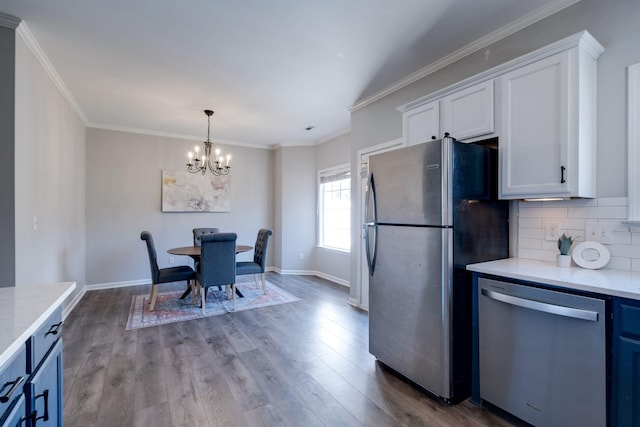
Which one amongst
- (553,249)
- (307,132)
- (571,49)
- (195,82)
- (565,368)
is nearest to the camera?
(565,368)

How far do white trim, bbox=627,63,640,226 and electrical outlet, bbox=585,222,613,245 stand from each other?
5.1 inches

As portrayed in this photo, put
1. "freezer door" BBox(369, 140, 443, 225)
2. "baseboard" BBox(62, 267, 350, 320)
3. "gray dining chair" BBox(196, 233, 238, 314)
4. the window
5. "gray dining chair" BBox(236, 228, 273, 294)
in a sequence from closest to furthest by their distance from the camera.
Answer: "freezer door" BBox(369, 140, 443, 225), "gray dining chair" BBox(196, 233, 238, 314), "baseboard" BBox(62, 267, 350, 320), "gray dining chair" BBox(236, 228, 273, 294), the window

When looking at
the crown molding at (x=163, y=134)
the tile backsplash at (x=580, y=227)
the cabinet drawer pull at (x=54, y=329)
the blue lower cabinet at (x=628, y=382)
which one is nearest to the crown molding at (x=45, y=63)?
the crown molding at (x=163, y=134)

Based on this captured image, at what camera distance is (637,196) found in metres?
1.78

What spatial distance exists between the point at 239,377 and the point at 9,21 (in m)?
3.16

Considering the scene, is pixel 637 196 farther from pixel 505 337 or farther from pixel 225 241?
pixel 225 241

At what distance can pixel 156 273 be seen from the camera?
3754mm

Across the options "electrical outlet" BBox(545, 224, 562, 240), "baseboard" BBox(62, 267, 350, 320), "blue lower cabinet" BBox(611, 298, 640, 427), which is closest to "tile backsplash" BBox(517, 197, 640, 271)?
"electrical outlet" BBox(545, 224, 562, 240)

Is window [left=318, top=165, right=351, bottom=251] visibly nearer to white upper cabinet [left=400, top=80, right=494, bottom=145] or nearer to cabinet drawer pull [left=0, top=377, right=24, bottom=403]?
white upper cabinet [left=400, top=80, right=494, bottom=145]

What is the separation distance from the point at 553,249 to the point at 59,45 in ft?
14.1

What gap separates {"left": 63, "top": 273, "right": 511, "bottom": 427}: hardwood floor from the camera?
188 centimetres

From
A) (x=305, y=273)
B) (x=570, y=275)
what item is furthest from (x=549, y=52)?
(x=305, y=273)

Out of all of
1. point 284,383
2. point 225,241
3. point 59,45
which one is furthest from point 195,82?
point 284,383

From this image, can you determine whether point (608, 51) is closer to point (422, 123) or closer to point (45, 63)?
point (422, 123)
